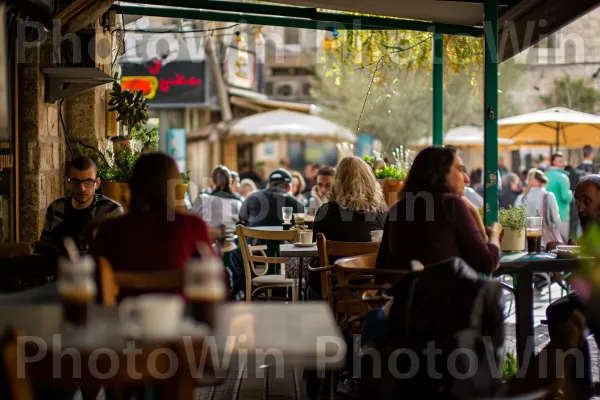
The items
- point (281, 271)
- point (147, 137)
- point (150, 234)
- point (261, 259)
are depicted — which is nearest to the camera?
point (150, 234)

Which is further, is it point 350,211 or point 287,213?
point 287,213

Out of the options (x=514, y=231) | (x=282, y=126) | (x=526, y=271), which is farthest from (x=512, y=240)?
(x=282, y=126)

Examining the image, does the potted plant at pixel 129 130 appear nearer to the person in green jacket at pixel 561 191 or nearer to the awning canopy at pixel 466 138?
the person in green jacket at pixel 561 191

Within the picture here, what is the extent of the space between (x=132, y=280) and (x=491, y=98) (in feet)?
12.6

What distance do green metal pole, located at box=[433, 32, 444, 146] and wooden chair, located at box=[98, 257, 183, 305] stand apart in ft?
18.8

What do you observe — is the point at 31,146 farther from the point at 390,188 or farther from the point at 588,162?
the point at 588,162

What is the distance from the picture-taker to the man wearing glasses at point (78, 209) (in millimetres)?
5316

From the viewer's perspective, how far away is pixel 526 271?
16.2 feet

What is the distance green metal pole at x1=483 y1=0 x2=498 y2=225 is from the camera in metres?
6.16

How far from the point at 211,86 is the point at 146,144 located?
1584cm

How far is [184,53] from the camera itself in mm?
21906

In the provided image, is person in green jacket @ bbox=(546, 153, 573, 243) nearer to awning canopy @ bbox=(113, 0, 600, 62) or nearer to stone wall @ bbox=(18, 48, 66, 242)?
awning canopy @ bbox=(113, 0, 600, 62)

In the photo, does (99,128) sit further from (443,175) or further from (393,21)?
(443,175)

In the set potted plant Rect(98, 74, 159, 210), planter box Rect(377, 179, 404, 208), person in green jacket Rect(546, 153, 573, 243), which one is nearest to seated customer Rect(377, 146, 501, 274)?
potted plant Rect(98, 74, 159, 210)
